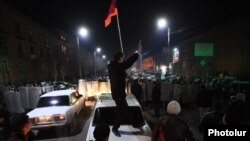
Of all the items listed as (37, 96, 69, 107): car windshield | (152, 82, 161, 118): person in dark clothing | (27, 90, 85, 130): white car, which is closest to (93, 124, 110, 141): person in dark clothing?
(27, 90, 85, 130): white car

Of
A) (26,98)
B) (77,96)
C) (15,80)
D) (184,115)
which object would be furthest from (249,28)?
(15,80)

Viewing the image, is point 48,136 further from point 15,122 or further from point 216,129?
point 216,129

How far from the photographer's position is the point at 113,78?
181 inches

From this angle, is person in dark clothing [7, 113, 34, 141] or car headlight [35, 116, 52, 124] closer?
person in dark clothing [7, 113, 34, 141]

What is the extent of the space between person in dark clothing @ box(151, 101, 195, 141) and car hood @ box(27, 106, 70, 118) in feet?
18.9

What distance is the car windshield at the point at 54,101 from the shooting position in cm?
961

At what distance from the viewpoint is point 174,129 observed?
3.44m

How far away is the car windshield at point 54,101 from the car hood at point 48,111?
0.40 m

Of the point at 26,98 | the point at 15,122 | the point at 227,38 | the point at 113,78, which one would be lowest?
the point at 26,98

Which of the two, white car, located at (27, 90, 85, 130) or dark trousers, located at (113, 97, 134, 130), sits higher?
dark trousers, located at (113, 97, 134, 130)

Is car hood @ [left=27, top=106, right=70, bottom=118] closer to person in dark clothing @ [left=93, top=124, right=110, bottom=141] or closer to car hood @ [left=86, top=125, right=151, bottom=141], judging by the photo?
car hood @ [left=86, top=125, right=151, bottom=141]

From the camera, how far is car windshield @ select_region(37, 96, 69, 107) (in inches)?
378

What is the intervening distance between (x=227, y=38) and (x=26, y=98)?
1091 inches

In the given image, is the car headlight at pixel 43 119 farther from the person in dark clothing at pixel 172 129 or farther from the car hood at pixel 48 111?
the person in dark clothing at pixel 172 129
